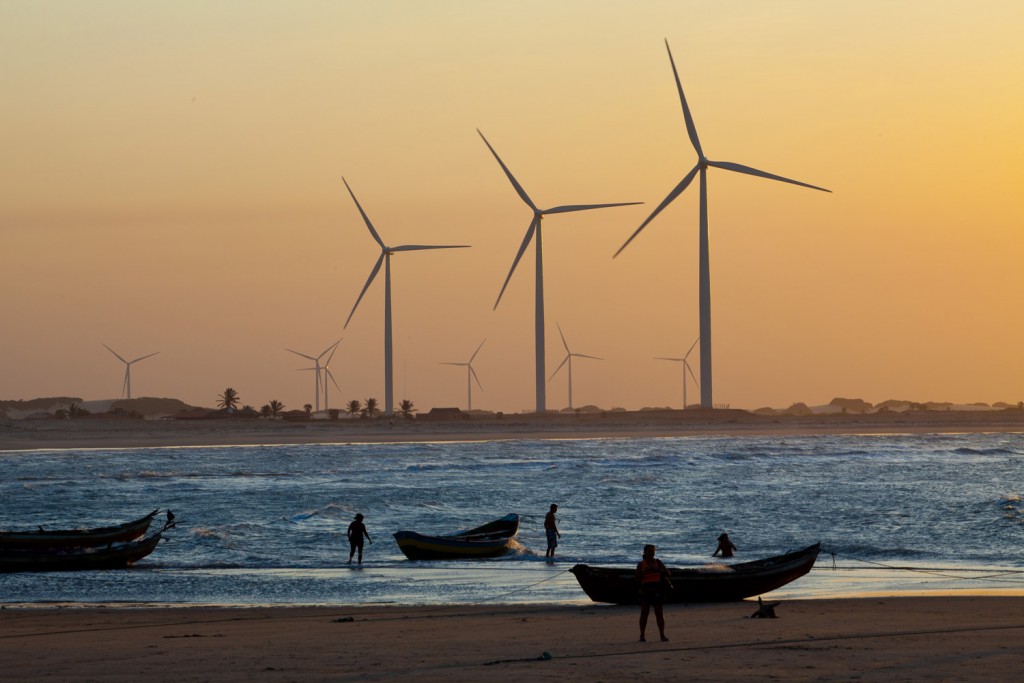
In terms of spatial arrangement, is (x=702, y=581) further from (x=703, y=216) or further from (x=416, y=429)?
(x=416, y=429)

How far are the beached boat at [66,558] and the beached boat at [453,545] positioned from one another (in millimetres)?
9103

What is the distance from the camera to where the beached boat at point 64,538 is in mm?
42125

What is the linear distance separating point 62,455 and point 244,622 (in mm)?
85399

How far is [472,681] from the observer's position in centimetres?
1988

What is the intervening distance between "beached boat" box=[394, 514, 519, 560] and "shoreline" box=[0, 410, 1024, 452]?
82.0 m

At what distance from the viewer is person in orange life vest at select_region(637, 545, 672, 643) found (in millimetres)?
24017

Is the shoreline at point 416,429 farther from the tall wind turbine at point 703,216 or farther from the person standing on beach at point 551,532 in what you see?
the person standing on beach at point 551,532

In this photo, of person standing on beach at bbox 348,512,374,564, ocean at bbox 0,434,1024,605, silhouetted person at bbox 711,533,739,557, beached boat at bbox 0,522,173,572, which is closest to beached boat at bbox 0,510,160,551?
beached boat at bbox 0,522,173,572

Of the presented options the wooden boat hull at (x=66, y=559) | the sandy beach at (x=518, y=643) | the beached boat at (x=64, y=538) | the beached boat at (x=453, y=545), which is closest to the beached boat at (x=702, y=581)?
the sandy beach at (x=518, y=643)

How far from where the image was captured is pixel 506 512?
6119cm

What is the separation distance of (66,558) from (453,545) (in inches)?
498

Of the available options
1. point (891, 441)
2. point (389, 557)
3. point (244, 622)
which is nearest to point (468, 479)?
point (389, 557)

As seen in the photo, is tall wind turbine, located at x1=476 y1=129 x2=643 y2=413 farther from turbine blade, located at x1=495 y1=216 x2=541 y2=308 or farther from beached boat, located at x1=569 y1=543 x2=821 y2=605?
beached boat, located at x1=569 y1=543 x2=821 y2=605

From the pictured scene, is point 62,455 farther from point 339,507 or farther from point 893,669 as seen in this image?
point 893,669
